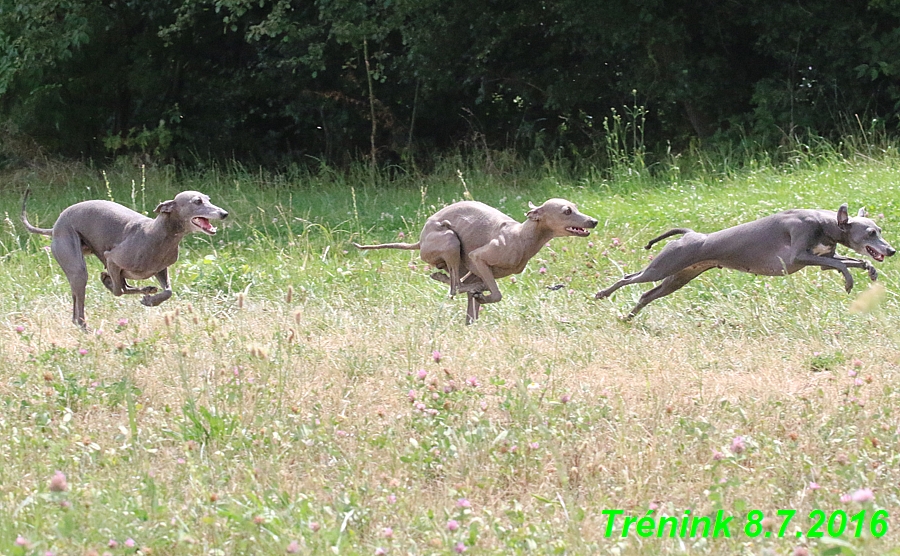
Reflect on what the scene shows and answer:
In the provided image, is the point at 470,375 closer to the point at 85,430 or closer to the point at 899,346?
the point at 85,430

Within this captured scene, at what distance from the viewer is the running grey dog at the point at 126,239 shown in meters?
7.66

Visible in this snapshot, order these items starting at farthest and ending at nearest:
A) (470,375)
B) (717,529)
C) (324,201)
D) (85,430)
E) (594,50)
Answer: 1. (594,50)
2. (324,201)
3. (470,375)
4. (85,430)
5. (717,529)

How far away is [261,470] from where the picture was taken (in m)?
5.04

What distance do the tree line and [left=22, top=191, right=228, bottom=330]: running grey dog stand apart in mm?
7294

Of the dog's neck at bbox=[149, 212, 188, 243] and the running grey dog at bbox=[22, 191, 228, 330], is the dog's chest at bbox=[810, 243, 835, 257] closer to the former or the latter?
the running grey dog at bbox=[22, 191, 228, 330]

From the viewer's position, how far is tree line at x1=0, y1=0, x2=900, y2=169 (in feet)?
50.9

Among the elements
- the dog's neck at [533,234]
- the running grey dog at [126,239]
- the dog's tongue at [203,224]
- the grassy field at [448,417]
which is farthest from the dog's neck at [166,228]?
the dog's neck at [533,234]

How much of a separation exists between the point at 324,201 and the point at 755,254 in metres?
8.10

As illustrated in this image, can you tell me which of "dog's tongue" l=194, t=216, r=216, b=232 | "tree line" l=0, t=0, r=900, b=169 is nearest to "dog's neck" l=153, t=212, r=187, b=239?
"dog's tongue" l=194, t=216, r=216, b=232

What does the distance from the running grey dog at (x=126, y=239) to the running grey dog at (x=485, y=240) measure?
1542mm

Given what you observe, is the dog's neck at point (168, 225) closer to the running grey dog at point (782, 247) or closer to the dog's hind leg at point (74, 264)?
the dog's hind leg at point (74, 264)

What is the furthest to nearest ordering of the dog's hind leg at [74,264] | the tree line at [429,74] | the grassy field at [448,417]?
the tree line at [429,74] → the dog's hind leg at [74,264] → the grassy field at [448,417]

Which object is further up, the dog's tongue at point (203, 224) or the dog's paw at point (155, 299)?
the dog's tongue at point (203, 224)

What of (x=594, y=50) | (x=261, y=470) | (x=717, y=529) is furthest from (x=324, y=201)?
(x=717, y=529)
